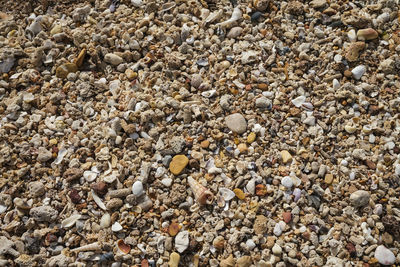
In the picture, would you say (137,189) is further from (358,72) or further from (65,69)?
(358,72)

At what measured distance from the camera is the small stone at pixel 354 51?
1920 millimetres

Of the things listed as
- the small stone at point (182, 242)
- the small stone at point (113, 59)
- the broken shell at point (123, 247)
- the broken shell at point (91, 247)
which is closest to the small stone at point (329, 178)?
the small stone at point (182, 242)

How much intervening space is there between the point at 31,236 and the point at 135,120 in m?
0.68

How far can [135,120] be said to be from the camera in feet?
5.86

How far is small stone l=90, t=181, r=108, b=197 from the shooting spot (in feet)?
5.38

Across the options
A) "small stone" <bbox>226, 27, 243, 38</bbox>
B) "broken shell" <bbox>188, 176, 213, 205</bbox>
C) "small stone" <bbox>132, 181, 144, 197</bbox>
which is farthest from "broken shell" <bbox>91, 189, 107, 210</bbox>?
"small stone" <bbox>226, 27, 243, 38</bbox>

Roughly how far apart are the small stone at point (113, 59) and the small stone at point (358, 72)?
1208 millimetres

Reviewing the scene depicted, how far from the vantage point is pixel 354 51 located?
6.31 ft

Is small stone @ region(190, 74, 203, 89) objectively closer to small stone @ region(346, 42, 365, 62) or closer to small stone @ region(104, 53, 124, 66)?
small stone @ region(104, 53, 124, 66)

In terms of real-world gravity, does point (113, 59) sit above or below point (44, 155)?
above

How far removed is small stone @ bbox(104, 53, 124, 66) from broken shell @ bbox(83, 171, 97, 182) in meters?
0.62

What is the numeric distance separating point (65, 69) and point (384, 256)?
175 cm

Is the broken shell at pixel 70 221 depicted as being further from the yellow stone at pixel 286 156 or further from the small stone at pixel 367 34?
the small stone at pixel 367 34

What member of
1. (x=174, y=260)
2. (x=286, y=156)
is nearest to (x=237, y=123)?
(x=286, y=156)
